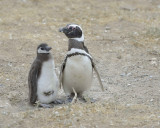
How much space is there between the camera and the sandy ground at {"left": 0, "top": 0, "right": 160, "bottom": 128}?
4.98 m

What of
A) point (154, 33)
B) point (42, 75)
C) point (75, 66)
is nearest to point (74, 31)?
point (75, 66)

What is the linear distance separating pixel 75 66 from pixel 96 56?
1995 mm

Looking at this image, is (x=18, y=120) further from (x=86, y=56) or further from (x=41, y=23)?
(x=41, y=23)

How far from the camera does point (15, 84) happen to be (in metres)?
6.48

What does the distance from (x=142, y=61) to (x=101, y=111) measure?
8.29ft

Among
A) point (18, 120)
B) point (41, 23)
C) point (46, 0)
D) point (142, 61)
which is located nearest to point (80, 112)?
point (18, 120)

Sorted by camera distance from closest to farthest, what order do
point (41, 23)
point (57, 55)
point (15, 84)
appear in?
point (15, 84) < point (57, 55) < point (41, 23)

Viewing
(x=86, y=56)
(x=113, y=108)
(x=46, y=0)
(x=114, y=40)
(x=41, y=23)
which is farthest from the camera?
(x=46, y=0)

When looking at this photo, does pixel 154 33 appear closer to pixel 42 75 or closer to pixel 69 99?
pixel 69 99

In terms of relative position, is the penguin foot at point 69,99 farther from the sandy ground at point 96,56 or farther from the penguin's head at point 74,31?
the penguin's head at point 74,31

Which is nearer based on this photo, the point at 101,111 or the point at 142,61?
the point at 101,111

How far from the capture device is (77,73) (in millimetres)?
5836

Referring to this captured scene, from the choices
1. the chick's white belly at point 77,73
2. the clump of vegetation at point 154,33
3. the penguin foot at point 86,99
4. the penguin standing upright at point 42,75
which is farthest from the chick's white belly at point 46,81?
the clump of vegetation at point 154,33

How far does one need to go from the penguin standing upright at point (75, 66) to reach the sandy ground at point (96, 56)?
286 mm
